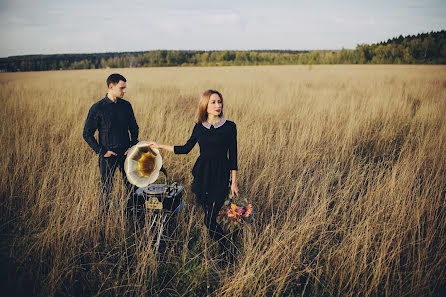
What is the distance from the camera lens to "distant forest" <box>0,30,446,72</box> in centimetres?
3756

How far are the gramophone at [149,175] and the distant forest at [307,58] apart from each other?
134ft

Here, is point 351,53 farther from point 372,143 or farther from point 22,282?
point 22,282

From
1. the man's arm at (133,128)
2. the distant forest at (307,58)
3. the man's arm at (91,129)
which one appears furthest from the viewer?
the distant forest at (307,58)

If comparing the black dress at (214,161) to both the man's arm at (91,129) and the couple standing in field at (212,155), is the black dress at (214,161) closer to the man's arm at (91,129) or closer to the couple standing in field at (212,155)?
the couple standing in field at (212,155)

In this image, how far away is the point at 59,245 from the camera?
1930 millimetres

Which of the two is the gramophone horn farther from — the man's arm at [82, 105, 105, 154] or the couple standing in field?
the man's arm at [82, 105, 105, 154]

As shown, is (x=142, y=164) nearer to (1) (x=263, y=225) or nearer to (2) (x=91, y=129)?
(2) (x=91, y=129)

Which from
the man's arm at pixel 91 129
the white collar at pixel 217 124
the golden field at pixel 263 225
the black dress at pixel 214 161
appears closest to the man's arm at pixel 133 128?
the man's arm at pixel 91 129

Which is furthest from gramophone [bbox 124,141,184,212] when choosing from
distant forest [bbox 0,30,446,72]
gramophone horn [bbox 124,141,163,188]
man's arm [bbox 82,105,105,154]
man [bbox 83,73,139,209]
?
distant forest [bbox 0,30,446,72]

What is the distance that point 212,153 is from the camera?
198 centimetres

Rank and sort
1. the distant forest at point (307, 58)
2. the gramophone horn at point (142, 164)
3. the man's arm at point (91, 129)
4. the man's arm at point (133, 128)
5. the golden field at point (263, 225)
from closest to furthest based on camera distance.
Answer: the golden field at point (263, 225)
the gramophone horn at point (142, 164)
the man's arm at point (91, 129)
the man's arm at point (133, 128)
the distant forest at point (307, 58)

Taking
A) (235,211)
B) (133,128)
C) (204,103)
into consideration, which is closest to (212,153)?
(204,103)

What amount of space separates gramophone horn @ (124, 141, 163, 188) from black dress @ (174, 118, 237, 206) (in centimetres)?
37

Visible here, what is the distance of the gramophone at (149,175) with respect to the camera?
1.90m
